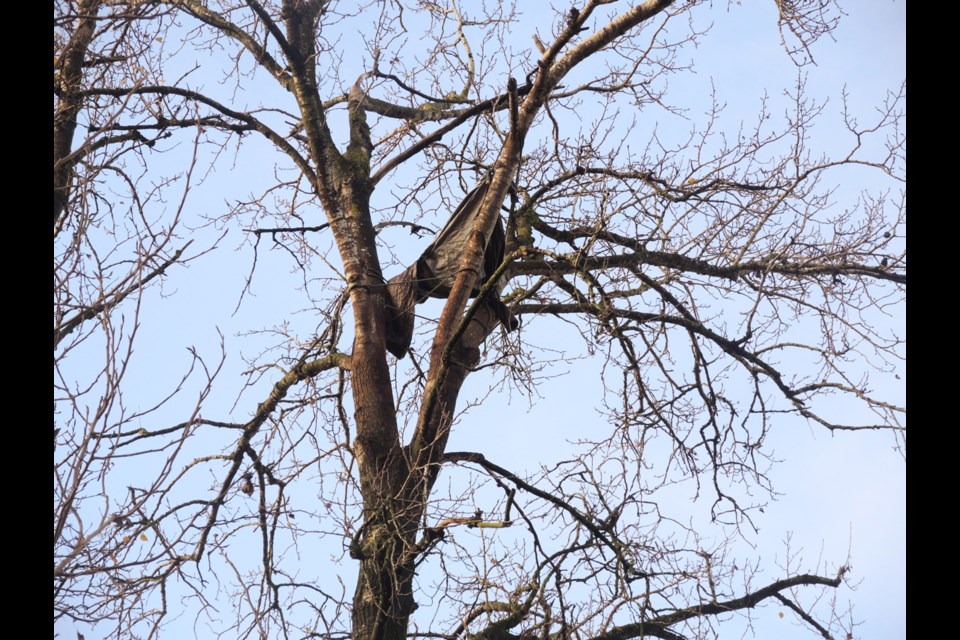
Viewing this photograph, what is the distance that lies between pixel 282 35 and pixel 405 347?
9.10 ft

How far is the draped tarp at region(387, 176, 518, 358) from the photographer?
22.6 feet

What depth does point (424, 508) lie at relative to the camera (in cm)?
573

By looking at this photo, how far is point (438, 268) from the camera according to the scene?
22.7 feet

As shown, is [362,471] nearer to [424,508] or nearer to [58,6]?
[424,508]

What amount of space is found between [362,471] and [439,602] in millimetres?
1109

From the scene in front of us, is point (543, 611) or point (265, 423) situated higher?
point (265, 423)

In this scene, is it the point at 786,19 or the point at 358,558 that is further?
the point at 786,19

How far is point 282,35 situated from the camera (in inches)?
290

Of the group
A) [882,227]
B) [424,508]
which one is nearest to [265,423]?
[424,508]

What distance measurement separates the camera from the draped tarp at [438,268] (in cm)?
689

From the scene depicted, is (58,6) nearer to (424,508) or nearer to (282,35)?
(282,35)
